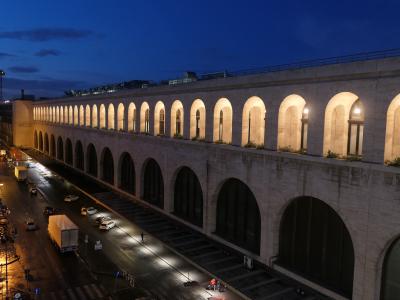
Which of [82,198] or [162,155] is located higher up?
[162,155]

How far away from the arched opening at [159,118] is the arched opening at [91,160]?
91.3 ft

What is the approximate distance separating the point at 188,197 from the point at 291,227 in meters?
17.3

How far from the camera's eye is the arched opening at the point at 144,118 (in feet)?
185

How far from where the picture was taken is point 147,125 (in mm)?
57719

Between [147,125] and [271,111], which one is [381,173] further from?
[147,125]

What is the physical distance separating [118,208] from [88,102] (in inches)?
1205

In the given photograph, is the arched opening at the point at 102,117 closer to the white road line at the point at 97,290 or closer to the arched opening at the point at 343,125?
the white road line at the point at 97,290

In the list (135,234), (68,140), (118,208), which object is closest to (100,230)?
(135,234)

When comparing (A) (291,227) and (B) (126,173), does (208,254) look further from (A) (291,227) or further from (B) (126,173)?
(B) (126,173)

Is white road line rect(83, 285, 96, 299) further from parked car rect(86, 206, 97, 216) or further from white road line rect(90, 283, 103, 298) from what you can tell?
parked car rect(86, 206, 97, 216)

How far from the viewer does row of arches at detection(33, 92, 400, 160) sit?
94.7 ft

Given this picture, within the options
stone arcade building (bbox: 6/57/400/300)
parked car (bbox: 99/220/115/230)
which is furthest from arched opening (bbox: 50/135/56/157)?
parked car (bbox: 99/220/115/230)

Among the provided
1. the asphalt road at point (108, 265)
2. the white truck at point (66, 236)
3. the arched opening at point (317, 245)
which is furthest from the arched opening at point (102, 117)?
the arched opening at point (317, 245)

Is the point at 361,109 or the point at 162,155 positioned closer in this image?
the point at 361,109
